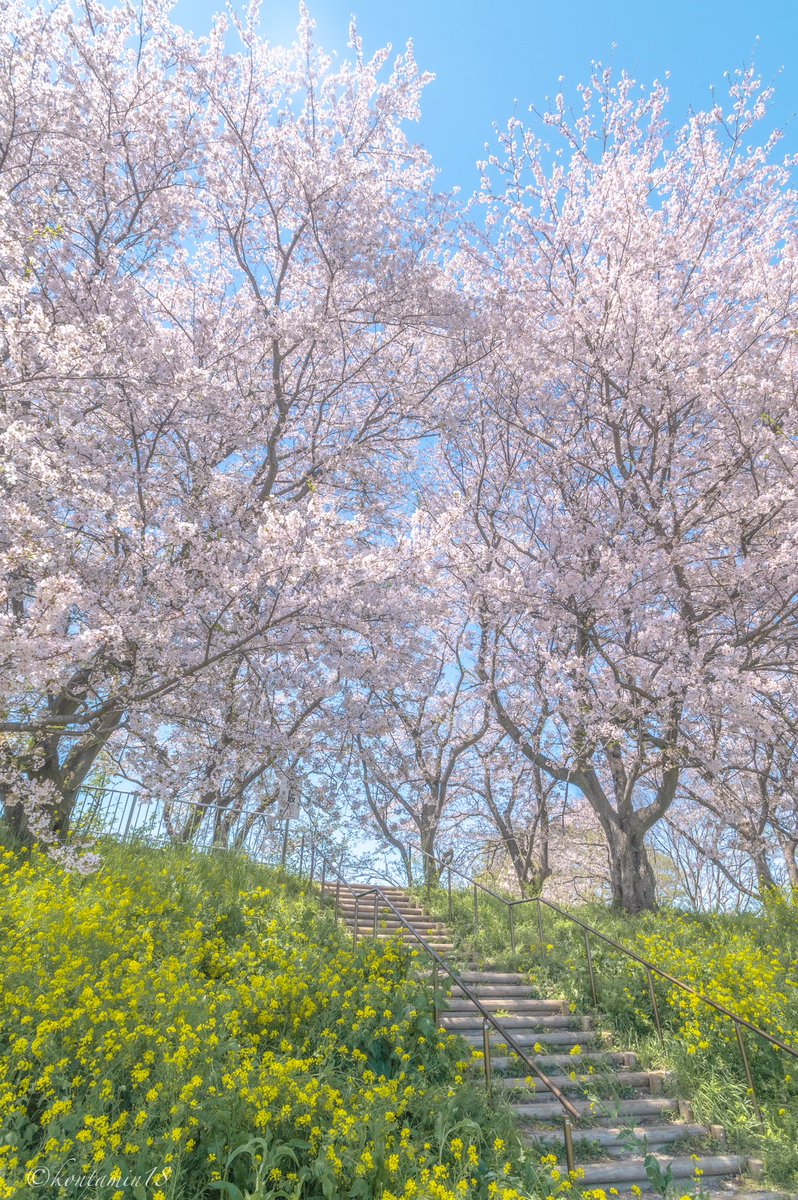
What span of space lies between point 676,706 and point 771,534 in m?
2.90

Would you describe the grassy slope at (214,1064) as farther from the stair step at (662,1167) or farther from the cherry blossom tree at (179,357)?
the cherry blossom tree at (179,357)

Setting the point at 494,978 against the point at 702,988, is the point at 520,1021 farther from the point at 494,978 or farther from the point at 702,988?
the point at 702,988

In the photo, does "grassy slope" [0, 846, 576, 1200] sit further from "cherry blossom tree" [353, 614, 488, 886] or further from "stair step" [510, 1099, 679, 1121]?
"cherry blossom tree" [353, 614, 488, 886]

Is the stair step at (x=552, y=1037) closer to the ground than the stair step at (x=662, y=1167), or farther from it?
farther from it

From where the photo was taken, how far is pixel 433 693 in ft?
55.9

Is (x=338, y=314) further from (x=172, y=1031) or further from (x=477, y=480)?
(x=172, y=1031)

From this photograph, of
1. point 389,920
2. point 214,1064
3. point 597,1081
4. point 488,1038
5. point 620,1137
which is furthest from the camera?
point 389,920

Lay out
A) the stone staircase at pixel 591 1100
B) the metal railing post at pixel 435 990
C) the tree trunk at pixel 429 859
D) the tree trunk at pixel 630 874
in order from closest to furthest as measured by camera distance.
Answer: the stone staircase at pixel 591 1100 → the metal railing post at pixel 435 990 → the tree trunk at pixel 630 874 → the tree trunk at pixel 429 859

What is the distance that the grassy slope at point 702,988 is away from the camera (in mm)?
6383

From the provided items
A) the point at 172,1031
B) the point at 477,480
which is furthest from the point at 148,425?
the point at 477,480

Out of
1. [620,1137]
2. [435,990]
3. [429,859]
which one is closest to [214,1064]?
[435,990]

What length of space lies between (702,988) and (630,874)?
413cm

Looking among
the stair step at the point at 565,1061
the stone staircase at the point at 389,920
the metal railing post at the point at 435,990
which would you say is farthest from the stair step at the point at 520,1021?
the stone staircase at the point at 389,920

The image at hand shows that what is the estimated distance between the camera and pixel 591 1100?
21.7 feet
